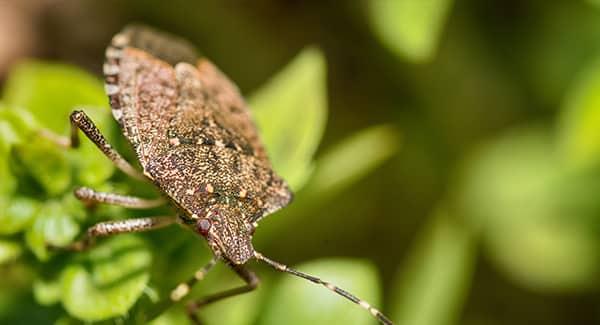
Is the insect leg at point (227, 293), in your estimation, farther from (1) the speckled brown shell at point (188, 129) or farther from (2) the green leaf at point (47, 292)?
(2) the green leaf at point (47, 292)

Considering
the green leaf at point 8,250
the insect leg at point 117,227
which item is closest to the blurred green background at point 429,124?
the insect leg at point 117,227

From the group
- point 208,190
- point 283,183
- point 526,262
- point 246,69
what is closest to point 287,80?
point 283,183

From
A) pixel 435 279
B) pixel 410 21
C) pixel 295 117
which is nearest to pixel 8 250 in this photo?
pixel 295 117

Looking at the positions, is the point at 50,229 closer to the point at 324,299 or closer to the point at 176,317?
the point at 176,317

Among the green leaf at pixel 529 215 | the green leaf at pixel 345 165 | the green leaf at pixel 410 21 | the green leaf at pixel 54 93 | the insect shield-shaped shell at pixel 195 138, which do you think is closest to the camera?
the insect shield-shaped shell at pixel 195 138

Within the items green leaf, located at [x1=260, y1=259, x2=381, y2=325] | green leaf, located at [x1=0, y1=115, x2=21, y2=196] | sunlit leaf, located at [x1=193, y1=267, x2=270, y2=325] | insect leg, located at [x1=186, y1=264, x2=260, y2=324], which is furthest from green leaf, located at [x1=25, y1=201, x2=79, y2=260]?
green leaf, located at [x1=260, y1=259, x2=381, y2=325]

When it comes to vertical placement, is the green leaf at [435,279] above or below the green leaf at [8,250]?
above
